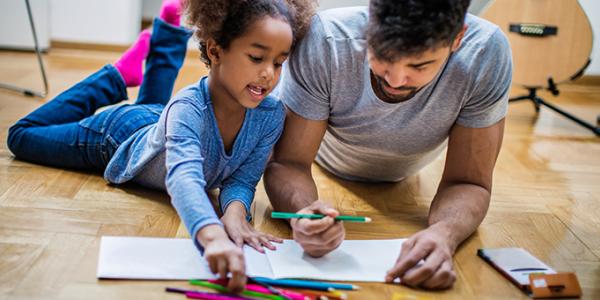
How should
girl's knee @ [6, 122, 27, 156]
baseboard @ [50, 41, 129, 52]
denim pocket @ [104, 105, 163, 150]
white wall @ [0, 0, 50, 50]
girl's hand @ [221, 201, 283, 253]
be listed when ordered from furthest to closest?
baseboard @ [50, 41, 129, 52], white wall @ [0, 0, 50, 50], girl's knee @ [6, 122, 27, 156], denim pocket @ [104, 105, 163, 150], girl's hand @ [221, 201, 283, 253]

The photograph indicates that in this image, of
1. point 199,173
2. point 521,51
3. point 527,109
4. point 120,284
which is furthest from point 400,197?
point 527,109

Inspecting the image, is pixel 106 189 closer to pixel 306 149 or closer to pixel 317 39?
pixel 306 149

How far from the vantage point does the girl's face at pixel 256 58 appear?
4.60ft

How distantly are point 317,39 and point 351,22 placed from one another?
79 millimetres

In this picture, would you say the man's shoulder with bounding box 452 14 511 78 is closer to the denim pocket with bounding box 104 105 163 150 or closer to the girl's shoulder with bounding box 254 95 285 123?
the girl's shoulder with bounding box 254 95 285 123

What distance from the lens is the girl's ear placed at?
147cm

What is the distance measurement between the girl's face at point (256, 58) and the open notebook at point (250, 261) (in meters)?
0.31

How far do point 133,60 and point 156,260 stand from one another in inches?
32.7

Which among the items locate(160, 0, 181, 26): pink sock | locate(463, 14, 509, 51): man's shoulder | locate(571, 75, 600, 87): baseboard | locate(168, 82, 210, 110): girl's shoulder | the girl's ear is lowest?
locate(571, 75, 600, 87): baseboard

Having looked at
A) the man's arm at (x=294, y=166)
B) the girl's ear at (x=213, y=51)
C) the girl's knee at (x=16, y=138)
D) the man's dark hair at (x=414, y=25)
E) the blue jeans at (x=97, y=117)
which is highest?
the man's dark hair at (x=414, y=25)

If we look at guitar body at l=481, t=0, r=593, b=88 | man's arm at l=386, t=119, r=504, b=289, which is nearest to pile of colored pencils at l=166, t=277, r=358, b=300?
man's arm at l=386, t=119, r=504, b=289

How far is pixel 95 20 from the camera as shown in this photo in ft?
11.3

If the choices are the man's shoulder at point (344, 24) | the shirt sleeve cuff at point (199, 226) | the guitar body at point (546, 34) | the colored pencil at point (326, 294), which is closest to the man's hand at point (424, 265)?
the colored pencil at point (326, 294)

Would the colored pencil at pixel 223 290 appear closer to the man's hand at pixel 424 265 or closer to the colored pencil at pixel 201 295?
the colored pencil at pixel 201 295
